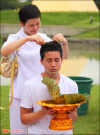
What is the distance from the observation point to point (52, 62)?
222cm

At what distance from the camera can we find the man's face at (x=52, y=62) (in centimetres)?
222

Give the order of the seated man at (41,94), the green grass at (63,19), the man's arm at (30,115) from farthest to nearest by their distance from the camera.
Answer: the green grass at (63,19)
the seated man at (41,94)
the man's arm at (30,115)

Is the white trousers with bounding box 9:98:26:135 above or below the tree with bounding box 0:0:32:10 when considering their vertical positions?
below

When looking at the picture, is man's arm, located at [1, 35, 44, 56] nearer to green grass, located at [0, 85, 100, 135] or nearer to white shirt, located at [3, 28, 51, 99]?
white shirt, located at [3, 28, 51, 99]

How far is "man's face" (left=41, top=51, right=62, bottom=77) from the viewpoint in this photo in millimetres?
2219

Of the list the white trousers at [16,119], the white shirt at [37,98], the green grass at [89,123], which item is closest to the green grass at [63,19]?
the green grass at [89,123]

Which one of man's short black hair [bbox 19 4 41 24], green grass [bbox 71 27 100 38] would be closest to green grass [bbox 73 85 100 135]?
man's short black hair [bbox 19 4 41 24]

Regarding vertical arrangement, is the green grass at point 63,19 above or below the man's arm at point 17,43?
above

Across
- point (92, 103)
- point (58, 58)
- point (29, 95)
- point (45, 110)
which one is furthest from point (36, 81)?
point (92, 103)

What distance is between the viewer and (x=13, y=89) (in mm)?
2717

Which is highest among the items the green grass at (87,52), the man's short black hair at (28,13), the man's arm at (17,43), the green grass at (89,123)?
the green grass at (87,52)

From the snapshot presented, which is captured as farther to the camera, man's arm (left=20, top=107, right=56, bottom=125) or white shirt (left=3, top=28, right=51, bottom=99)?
white shirt (left=3, top=28, right=51, bottom=99)

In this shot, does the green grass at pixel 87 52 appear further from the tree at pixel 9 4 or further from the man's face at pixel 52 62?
the tree at pixel 9 4

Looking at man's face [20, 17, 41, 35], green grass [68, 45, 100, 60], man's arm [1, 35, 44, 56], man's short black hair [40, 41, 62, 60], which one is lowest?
man's short black hair [40, 41, 62, 60]
